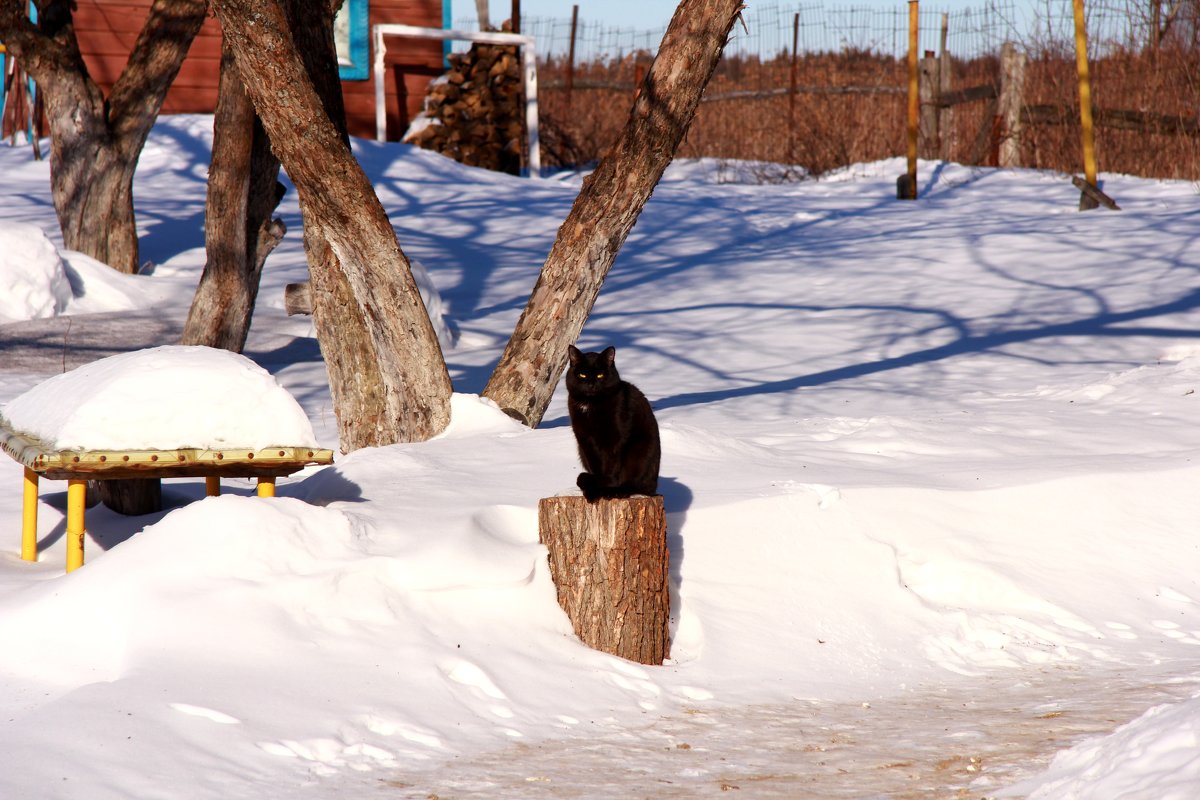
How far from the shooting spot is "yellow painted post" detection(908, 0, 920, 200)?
14.3m

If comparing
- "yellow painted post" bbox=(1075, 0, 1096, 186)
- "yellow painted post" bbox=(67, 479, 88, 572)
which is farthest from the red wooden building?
"yellow painted post" bbox=(67, 479, 88, 572)

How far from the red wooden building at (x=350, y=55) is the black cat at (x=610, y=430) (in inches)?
572

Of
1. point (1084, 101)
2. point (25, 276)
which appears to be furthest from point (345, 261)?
point (1084, 101)

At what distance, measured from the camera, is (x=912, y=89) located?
48.3ft

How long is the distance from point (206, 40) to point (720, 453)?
578 inches

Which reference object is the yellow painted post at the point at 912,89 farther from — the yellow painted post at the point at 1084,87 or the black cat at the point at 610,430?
the black cat at the point at 610,430

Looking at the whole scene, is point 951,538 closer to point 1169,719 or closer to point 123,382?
point 1169,719

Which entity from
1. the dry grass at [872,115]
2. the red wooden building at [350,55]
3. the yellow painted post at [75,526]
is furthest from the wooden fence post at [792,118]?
the yellow painted post at [75,526]

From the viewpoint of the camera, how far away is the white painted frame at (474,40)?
56.4ft

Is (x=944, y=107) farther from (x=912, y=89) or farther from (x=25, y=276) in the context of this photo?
(x=25, y=276)

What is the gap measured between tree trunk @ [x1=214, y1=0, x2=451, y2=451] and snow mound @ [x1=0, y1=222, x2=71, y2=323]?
484cm

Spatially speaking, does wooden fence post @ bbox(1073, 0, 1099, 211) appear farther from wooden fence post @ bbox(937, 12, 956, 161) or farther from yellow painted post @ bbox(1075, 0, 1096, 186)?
wooden fence post @ bbox(937, 12, 956, 161)

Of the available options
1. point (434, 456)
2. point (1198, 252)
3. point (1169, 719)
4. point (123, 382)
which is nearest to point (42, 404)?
point (123, 382)

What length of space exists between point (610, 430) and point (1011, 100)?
46.5 feet
